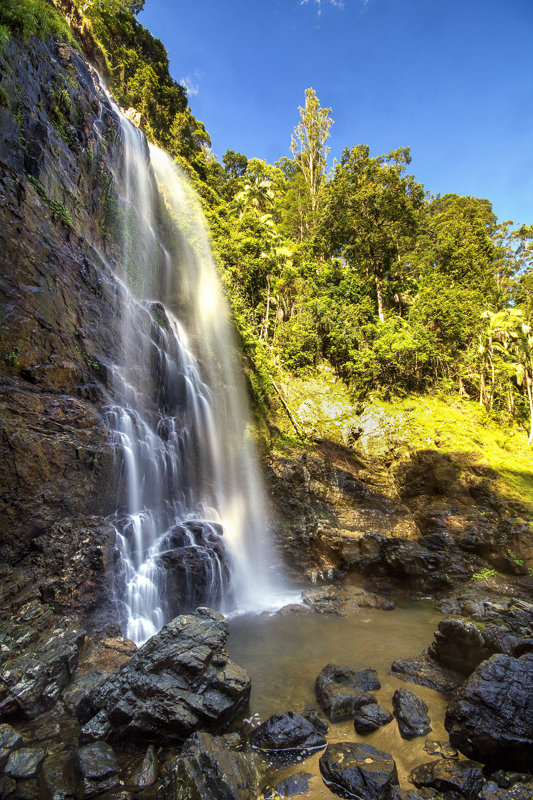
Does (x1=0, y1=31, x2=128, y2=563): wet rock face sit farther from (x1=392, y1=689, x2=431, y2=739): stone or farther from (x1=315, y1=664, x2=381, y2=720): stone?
(x1=392, y1=689, x2=431, y2=739): stone

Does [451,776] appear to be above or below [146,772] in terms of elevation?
below

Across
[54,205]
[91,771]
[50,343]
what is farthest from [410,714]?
[54,205]

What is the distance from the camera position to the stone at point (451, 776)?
4.40 m

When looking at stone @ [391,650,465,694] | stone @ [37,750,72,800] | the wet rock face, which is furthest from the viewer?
the wet rock face

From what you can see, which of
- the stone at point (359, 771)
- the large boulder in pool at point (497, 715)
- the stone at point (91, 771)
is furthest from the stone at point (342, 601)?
the stone at point (91, 771)

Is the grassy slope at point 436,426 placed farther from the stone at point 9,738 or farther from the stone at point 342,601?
the stone at point 9,738

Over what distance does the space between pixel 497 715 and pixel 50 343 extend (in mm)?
11804

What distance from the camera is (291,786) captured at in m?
4.62

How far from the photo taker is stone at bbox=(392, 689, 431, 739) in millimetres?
5523

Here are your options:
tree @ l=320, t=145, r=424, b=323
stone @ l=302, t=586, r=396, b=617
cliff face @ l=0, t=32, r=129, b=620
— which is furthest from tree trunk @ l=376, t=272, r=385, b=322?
stone @ l=302, t=586, r=396, b=617

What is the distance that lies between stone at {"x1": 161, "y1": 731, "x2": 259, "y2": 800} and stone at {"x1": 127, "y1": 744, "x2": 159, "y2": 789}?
493mm

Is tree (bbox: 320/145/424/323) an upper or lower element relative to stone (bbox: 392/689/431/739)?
upper

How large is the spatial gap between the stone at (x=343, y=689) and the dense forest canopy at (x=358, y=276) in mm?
13092

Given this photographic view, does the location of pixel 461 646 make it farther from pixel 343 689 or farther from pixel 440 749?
pixel 343 689
